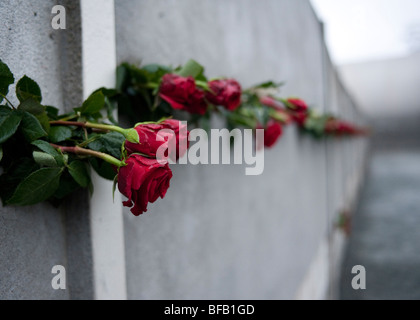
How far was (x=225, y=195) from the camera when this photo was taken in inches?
44.8

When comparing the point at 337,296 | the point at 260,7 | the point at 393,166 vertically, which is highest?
the point at 260,7

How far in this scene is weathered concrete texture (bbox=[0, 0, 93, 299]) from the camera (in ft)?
1.59

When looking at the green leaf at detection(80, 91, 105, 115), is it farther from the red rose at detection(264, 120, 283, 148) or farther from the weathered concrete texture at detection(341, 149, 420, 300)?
the weathered concrete texture at detection(341, 149, 420, 300)

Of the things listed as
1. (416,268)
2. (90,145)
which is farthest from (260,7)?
(416,268)

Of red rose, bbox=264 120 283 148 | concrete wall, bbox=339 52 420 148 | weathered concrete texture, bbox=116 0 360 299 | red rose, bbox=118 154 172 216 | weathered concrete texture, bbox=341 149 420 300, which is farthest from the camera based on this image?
concrete wall, bbox=339 52 420 148

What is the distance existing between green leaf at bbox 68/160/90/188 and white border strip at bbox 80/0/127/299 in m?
0.10

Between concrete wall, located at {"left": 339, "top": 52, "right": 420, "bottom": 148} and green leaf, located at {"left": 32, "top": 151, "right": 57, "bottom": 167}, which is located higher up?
concrete wall, located at {"left": 339, "top": 52, "right": 420, "bottom": 148}

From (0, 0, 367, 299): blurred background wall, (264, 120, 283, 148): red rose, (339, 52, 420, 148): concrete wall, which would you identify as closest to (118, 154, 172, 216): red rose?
(0, 0, 367, 299): blurred background wall

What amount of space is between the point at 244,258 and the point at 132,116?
77 cm

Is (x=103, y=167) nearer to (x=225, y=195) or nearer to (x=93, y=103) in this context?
(x=93, y=103)

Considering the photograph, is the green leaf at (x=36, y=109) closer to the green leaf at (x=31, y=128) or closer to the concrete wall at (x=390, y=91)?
the green leaf at (x=31, y=128)

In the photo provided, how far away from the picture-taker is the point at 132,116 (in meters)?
0.71

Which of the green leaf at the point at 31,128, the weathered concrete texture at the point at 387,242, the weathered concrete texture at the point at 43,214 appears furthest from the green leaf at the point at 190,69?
the weathered concrete texture at the point at 387,242

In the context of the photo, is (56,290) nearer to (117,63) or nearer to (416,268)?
(117,63)
